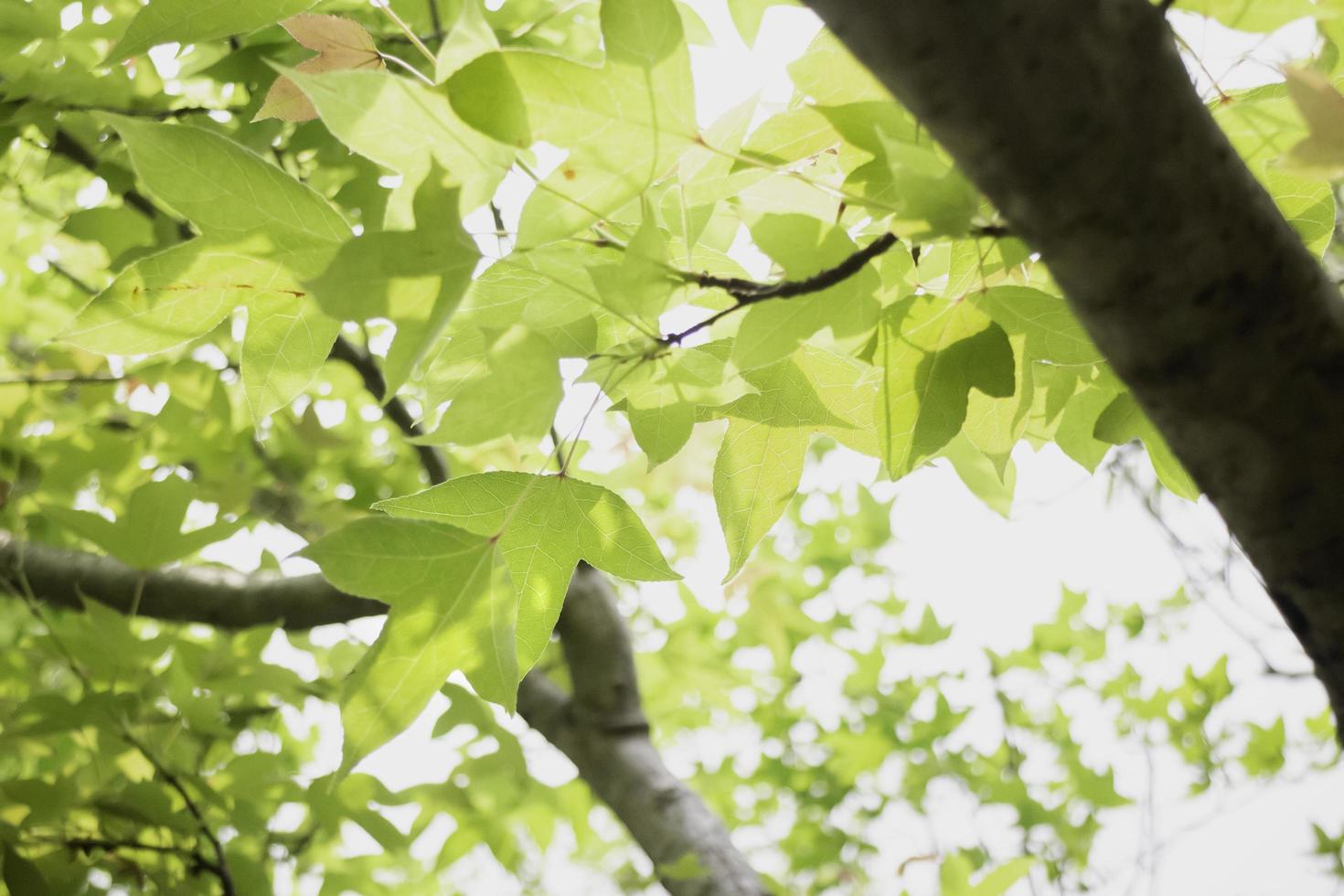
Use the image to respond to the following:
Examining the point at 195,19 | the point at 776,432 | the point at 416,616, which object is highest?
the point at 195,19

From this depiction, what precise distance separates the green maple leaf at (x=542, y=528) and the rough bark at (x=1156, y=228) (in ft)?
0.83

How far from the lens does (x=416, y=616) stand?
0.42m

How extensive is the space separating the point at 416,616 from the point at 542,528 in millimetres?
80

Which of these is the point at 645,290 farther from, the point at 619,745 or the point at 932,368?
the point at 619,745

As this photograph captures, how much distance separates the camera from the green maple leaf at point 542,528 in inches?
18.3

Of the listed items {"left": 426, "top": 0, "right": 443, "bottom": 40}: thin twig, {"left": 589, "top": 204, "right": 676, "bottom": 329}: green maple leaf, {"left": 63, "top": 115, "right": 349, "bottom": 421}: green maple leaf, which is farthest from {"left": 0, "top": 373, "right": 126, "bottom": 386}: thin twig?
{"left": 589, "top": 204, "right": 676, "bottom": 329}: green maple leaf

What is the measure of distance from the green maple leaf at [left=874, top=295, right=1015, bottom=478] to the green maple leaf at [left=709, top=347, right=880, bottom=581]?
0.05m

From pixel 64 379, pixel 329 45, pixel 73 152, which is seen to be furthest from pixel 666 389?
pixel 64 379

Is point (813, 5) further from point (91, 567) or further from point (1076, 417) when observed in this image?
point (91, 567)

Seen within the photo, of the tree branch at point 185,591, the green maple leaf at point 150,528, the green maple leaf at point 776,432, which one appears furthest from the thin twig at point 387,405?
the green maple leaf at point 776,432

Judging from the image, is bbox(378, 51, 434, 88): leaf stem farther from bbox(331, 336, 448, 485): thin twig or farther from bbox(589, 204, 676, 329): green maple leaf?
bbox(331, 336, 448, 485): thin twig

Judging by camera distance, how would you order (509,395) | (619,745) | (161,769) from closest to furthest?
(509,395), (161,769), (619,745)

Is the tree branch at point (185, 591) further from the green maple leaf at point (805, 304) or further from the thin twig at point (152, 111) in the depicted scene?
the green maple leaf at point (805, 304)

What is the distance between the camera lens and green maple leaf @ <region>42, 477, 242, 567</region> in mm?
878
